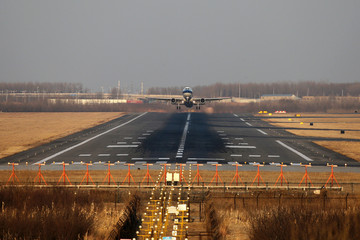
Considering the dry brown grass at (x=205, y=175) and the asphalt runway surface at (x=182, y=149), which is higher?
the asphalt runway surface at (x=182, y=149)

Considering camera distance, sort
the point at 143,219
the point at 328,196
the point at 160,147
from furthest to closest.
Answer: the point at 160,147
the point at 328,196
the point at 143,219

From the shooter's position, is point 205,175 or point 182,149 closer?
point 205,175

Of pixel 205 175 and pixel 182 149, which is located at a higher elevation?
pixel 182 149

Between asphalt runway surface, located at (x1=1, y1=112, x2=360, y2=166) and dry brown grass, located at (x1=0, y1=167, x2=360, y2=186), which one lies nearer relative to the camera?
dry brown grass, located at (x1=0, y1=167, x2=360, y2=186)

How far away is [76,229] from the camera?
24.8 metres

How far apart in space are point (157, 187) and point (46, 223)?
18.3 m

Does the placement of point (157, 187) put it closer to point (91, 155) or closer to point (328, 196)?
point (328, 196)

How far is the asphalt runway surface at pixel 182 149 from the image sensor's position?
196ft

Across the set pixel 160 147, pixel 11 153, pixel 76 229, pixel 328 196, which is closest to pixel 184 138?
pixel 160 147

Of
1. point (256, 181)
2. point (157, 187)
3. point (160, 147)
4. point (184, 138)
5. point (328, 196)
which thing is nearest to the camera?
point (328, 196)

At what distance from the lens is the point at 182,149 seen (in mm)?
68938

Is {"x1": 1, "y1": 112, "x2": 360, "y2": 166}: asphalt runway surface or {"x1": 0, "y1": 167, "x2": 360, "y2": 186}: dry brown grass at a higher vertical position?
{"x1": 1, "y1": 112, "x2": 360, "y2": 166}: asphalt runway surface

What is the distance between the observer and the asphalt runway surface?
59622mm

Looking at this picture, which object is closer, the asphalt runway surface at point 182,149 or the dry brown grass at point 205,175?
the dry brown grass at point 205,175
